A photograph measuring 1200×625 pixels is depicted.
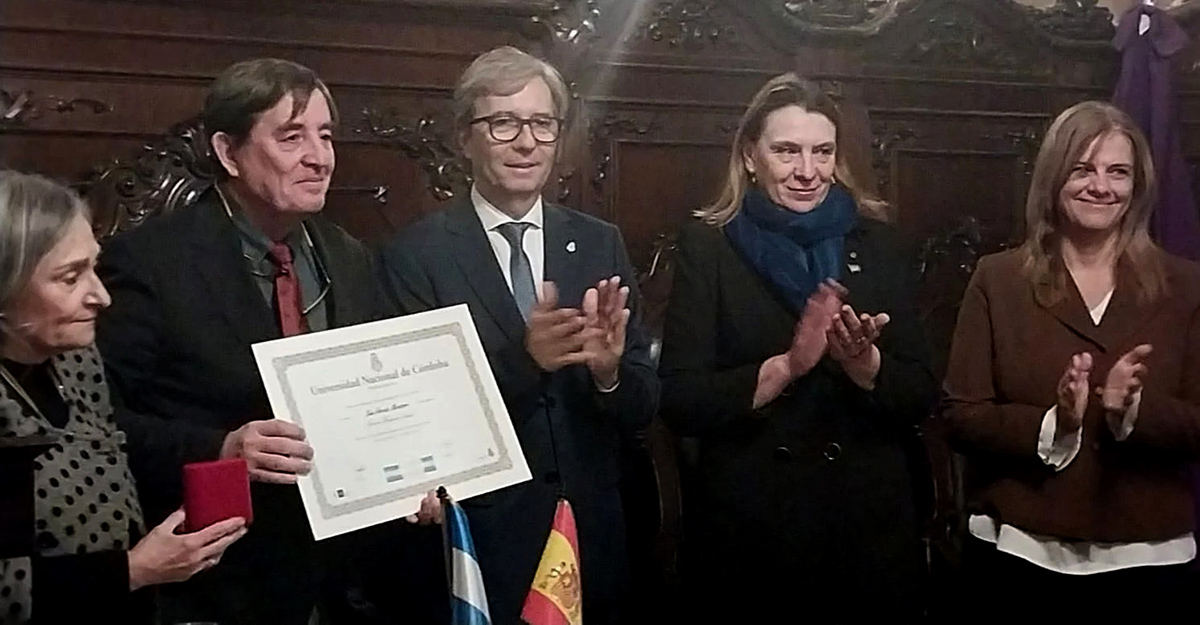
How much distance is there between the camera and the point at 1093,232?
228 cm

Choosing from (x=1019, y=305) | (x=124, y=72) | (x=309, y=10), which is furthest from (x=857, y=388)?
(x=124, y=72)

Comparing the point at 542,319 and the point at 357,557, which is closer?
the point at 542,319

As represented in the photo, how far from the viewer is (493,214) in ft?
6.82

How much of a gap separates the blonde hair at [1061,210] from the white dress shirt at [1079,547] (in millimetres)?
235

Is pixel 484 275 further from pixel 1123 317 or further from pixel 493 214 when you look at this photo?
pixel 1123 317

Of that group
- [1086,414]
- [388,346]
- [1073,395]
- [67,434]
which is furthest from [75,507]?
[1086,414]

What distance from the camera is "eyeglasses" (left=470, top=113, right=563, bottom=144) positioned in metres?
2.05

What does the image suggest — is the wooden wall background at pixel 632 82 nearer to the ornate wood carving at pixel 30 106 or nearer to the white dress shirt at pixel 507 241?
the ornate wood carving at pixel 30 106

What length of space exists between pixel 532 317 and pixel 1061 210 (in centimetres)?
98

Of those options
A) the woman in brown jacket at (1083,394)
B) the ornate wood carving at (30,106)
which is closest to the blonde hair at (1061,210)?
the woman in brown jacket at (1083,394)

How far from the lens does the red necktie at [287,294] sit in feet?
6.14

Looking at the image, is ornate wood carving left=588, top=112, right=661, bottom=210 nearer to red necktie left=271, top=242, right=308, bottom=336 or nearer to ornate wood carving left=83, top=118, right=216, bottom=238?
ornate wood carving left=83, top=118, right=216, bottom=238

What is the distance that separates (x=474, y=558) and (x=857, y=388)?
73 centimetres

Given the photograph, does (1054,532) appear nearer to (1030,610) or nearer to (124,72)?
(1030,610)
